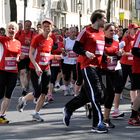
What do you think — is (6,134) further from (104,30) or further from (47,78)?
(104,30)

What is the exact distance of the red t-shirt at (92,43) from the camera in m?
9.29

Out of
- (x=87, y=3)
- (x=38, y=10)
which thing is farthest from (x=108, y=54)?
(x=87, y=3)

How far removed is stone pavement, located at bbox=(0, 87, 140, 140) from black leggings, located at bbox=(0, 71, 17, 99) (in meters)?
0.59

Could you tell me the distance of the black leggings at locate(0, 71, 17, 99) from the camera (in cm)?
1052

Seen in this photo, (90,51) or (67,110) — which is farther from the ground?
(90,51)

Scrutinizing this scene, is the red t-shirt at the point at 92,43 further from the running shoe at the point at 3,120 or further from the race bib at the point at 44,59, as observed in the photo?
the running shoe at the point at 3,120

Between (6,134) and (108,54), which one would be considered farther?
(108,54)

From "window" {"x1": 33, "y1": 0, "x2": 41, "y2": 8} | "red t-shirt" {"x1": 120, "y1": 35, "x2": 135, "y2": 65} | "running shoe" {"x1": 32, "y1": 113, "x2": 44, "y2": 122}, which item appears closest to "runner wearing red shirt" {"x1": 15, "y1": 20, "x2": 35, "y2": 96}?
"red t-shirt" {"x1": 120, "y1": 35, "x2": 135, "y2": 65}

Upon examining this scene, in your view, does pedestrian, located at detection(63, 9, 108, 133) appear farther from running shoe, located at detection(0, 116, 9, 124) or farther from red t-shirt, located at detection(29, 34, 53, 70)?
running shoe, located at detection(0, 116, 9, 124)

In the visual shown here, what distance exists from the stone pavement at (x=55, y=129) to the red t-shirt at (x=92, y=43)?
116cm

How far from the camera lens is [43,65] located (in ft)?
34.8

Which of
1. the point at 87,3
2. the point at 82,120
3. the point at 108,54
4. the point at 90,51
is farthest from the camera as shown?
the point at 87,3

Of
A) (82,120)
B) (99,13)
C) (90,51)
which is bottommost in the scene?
(82,120)

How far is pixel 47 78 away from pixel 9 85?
0.72m
